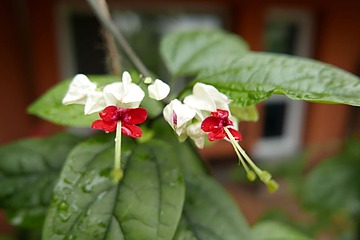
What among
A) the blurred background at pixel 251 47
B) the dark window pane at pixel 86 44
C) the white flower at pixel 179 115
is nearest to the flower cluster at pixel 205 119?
the white flower at pixel 179 115

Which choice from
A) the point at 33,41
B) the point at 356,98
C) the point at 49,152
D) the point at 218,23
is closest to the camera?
the point at 356,98

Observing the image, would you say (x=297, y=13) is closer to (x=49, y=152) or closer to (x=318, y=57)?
(x=318, y=57)

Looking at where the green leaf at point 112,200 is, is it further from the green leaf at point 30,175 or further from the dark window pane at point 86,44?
the dark window pane at point 86,44

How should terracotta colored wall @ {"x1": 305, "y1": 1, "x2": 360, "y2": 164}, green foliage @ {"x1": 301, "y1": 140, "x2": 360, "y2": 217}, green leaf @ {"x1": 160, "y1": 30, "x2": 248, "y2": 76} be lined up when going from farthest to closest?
terracotta colored wall @ {"x1": 305, "y1": 1, "x2": 360, "y2": 164} < green foliage @ {"x1": 301, "y1": 140, "x2": 360, "y2": 217} < green leaf @ {"x1": 160, "y1": 30, "x2": 248, "y2": 76}

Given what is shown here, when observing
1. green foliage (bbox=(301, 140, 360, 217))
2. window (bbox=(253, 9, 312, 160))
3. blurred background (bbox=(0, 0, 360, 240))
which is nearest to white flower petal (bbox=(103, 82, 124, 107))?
green foliage (bbox=(301, 140, 360, 217))

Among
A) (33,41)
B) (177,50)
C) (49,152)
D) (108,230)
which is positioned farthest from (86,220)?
(33,41)

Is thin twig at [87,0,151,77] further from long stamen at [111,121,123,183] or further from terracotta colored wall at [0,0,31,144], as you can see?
Answer: terracotta colored wall at [0,0,31,144]

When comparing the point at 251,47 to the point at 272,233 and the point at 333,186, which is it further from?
the point at 272,233

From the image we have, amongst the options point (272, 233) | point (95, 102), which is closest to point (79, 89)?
point (95, 102)
